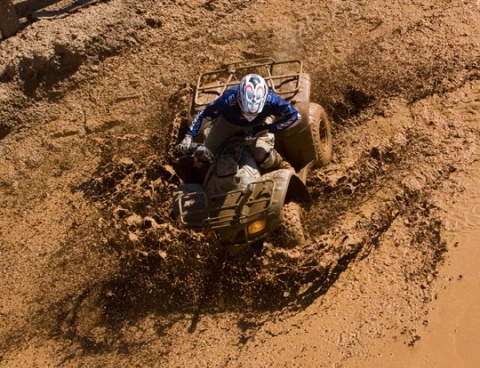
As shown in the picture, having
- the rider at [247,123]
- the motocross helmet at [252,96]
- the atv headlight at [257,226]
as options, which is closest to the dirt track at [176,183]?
the atv headlight at [257,226]

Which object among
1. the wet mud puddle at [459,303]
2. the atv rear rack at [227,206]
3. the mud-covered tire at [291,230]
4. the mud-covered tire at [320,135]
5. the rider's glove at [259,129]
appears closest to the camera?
the wet mud puddle at [459,303]

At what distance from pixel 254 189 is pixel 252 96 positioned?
0.92m

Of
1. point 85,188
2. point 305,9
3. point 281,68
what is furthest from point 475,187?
point 85,188

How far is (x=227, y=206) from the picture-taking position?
616 centimetres

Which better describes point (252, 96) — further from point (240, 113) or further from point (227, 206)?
point (227, 206)

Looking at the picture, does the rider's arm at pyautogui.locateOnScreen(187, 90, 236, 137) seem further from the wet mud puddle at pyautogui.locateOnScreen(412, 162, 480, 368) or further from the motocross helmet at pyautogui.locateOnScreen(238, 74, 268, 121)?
the wet mud puddle at pyautogui.locateOnScreen(412, 162, 480, 368)

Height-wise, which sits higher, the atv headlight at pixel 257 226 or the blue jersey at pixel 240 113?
the blue jersey at pixel 240 113

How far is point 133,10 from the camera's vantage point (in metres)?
9.62

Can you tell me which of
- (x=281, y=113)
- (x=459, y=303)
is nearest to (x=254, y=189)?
(x=281, y=113)

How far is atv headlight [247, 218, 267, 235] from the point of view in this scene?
6.12 metres

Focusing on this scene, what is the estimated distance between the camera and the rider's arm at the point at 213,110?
21.9 feet

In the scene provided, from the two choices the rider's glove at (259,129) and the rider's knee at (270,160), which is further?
the rider's glove at (259,129)

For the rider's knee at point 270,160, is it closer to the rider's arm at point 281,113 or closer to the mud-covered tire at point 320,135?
the rider's arm at point 281,113

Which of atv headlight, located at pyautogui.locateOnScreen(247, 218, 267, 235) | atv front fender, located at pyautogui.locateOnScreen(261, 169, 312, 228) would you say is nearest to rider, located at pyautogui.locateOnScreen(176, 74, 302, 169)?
atv front fender, located at pyautogui.locateOnScreen(261, 169, 312, 228)
